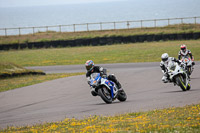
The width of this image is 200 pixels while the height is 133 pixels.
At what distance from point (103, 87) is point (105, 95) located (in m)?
0.29

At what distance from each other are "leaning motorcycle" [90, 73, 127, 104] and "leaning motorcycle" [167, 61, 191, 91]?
2573 mm

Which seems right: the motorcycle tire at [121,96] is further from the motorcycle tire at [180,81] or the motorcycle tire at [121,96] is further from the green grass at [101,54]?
the green grass at [101,54]

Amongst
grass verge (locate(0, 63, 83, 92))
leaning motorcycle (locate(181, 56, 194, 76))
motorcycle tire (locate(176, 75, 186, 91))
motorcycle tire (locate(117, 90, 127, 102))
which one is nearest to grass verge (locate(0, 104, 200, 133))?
motorcycle tire (locate(117, 90, 127, 102))

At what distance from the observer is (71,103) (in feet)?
46.6

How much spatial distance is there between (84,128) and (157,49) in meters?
31.6

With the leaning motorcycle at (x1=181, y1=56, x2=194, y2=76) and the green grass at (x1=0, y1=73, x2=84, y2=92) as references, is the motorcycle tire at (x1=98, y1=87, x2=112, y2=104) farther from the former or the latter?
the green grass at (x1=0, y1=73, x2=84, y2=92)

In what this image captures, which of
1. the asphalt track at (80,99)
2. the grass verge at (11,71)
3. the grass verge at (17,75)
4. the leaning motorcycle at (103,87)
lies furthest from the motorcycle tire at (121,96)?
the grass verge at (11,71)

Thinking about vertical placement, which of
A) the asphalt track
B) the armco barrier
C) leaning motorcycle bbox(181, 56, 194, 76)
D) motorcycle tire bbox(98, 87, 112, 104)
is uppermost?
the armco barrier

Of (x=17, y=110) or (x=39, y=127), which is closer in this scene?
(x=39, y=127)

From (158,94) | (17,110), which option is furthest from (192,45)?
(17,110)

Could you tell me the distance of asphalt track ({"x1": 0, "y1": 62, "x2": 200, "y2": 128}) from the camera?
37.7ft

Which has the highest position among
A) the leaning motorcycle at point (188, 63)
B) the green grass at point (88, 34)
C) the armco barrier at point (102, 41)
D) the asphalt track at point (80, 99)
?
the green grass at point (88, 34)

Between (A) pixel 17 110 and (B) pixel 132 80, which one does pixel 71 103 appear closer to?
(A) pixel 17 110

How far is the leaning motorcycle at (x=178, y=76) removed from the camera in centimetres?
1435
